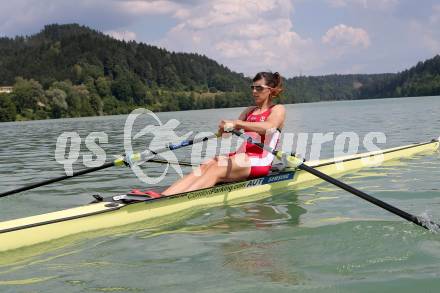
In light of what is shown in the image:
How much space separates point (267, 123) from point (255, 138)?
472 millimetres

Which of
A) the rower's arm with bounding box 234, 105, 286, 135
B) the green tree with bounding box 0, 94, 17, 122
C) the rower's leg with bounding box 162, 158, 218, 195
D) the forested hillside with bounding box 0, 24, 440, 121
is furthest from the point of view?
the forested hillside with bounding box 0, 24, 440, 121

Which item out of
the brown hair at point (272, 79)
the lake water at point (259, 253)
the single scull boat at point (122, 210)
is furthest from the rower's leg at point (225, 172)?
the brown hair at point (272, 79)

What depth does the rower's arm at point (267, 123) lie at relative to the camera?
8.63 m

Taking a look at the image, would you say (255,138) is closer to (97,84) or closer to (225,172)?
(225,172)

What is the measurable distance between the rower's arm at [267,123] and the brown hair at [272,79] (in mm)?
279

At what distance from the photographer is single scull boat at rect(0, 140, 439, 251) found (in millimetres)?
6527

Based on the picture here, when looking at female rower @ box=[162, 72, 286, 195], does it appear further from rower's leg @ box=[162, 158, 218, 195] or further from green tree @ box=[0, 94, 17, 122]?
green tree @ box=[0, 94, 17, 122]

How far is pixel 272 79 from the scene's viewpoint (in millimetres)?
8930

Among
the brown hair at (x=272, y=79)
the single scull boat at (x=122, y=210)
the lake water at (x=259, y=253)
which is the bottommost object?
the lake water at (x=259, y=253)

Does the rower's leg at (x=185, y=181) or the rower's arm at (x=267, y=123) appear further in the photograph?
the rower's arm at (x=267, y=123)

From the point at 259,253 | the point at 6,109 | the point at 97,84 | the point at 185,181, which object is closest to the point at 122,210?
the point at 185,181

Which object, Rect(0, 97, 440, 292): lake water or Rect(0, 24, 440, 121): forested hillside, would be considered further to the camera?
Rect(0, 24, 440, 121): forested hillside

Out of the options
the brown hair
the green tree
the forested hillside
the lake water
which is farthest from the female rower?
the forested hillside

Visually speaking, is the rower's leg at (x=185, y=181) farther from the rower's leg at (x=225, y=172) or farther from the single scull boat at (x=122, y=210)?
the single scull boat at (x=122, y=210)
